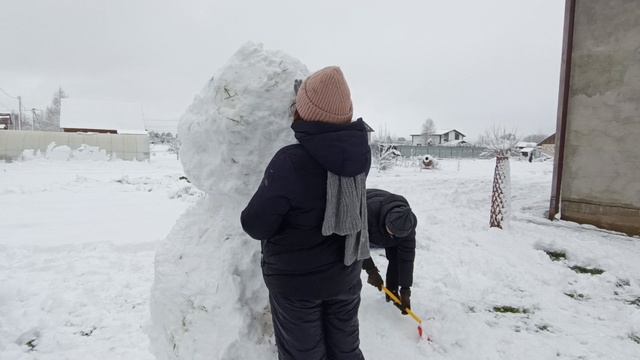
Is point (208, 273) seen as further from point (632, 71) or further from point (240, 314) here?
point (632, 71)

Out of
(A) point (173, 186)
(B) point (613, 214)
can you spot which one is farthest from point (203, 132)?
(A) point (173, 186)

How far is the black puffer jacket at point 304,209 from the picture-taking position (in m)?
1.71

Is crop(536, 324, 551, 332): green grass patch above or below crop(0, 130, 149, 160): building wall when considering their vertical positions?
below

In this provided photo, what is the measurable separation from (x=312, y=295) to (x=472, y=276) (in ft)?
9.50

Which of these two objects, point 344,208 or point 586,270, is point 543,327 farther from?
point 344,208

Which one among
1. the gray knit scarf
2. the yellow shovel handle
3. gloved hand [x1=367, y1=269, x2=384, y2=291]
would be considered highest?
the gray knit scarf

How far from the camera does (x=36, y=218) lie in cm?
716

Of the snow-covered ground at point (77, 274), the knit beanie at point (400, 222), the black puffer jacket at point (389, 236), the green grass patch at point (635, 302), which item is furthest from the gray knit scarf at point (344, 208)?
the green grass patch at point (635, 302)

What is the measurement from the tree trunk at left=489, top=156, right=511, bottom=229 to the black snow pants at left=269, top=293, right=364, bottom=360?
4538 millimetres

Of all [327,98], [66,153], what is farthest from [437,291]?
[66,153]

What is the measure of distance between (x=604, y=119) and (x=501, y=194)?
7.30 feet

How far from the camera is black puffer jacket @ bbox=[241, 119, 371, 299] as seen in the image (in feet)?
5.60

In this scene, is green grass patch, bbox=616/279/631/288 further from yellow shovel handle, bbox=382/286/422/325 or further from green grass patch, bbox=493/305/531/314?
yellow shovel handle, bbox=382/286/422/325

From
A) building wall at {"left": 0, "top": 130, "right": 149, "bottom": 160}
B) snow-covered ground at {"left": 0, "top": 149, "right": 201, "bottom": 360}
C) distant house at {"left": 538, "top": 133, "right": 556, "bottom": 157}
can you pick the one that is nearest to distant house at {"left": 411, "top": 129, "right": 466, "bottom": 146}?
distant house at {"left": 538, "top": 133, "right": 556, "bottom": 157}
